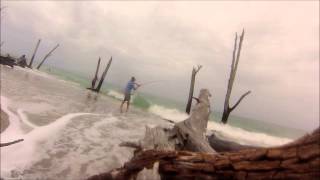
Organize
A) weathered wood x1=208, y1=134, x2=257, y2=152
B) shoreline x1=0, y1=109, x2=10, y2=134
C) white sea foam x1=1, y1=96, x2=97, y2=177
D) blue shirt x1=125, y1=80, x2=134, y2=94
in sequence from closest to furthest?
1. white sea foam x1=1, y1=96, x2=97, y2=177
2. weathered wood x1=208, y1=134, x2=257, y2=152
3. shoreline x1=0, y1=109, x2=10, y2=134
4. blue shirt x1=125, y1=80, x2=134, y2=94

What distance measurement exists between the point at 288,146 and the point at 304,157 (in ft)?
0.42

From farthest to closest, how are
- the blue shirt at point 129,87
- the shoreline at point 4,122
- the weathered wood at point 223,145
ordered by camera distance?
1. the blue shirt at point 129,87
2. the shoreline at point 4,122
3. the weathered wood at point 223,145

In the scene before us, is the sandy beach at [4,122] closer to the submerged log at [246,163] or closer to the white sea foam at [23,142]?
the white sea foam at [23,142]

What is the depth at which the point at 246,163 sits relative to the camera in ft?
8.46

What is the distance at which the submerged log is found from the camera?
226 centimetres

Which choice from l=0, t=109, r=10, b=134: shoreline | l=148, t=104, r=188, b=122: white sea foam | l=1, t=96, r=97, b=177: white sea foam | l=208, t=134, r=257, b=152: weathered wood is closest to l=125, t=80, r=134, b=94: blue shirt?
l=148, t=104, r=188, b=122: white sea foam

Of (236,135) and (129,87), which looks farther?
(236,135)

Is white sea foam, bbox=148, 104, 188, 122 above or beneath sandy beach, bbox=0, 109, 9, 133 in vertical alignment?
above

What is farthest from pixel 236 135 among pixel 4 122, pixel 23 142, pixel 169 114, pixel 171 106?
pixel 171 106

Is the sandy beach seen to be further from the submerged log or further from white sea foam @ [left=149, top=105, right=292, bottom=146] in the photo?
white sea foam @ [left=149, top=105, right=292, bottom=146]

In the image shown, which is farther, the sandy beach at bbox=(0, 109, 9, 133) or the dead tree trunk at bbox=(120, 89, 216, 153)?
the sandy beach at bbox=(0, 109, 9, 133)

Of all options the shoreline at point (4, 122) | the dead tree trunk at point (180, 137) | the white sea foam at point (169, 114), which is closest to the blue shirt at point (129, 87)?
the white sea foam at point (169, 114)

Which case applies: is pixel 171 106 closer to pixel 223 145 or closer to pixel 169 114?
pixel 169 114

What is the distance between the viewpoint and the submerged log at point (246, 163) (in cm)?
226
